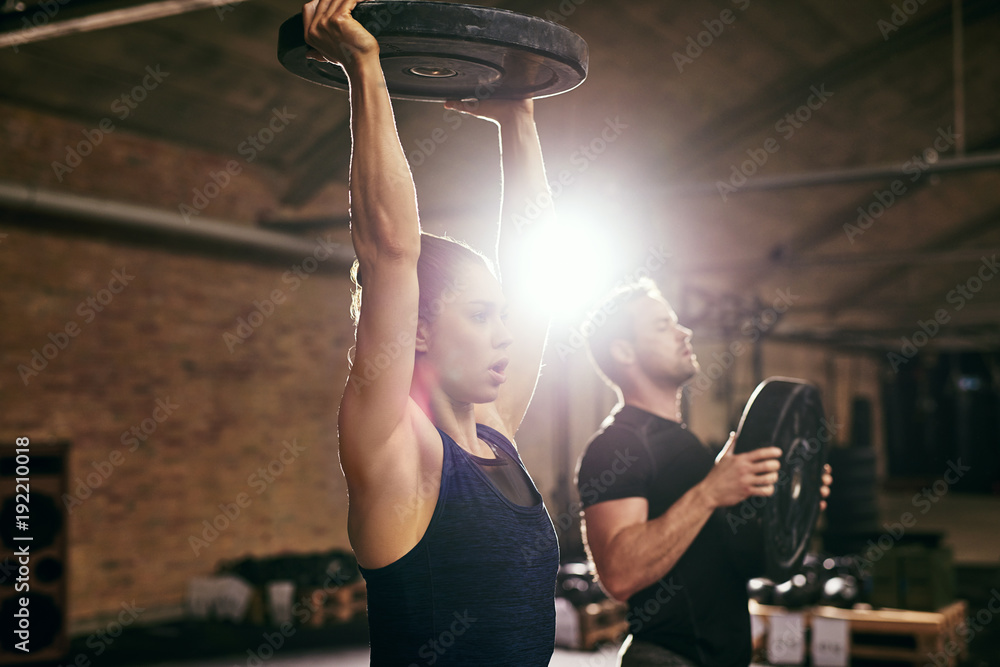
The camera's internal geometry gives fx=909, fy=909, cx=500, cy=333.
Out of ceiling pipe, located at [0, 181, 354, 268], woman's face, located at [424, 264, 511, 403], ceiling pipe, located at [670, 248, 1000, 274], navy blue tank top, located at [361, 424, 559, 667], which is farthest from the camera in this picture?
ceiling pipe, located at [670, 248, 1000, 274]

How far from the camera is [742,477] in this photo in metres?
1.75

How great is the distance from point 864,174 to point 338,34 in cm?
449

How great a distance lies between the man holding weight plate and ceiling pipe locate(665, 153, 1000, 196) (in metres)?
3.36

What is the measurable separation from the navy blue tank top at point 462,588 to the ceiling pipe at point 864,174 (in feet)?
14.2

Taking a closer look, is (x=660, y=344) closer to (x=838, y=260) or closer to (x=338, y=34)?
(x=338, y=34)

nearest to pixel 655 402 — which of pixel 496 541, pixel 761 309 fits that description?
pixel 496 541

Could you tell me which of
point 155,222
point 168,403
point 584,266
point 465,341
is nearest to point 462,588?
point 465,341

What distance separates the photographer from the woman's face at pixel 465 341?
116 cm

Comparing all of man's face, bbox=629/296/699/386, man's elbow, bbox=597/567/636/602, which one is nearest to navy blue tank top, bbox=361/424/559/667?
man's elbow, bbox=597/567/636/602

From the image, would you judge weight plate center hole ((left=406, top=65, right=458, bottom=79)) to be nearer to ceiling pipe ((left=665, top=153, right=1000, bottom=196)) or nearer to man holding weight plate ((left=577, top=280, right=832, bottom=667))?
man holding weight plate ((left=577, top=280, right=832, bottom=667))

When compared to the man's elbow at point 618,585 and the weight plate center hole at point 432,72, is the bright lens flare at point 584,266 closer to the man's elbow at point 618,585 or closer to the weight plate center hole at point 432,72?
the man's elbow at point 618,585

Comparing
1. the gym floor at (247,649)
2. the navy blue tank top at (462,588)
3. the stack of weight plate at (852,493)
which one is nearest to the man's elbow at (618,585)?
the navy blue tank top at (462,588)

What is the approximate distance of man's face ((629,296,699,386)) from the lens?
2074mm

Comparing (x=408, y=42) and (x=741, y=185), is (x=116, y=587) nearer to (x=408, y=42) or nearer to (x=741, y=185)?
(x=741, y=185)
